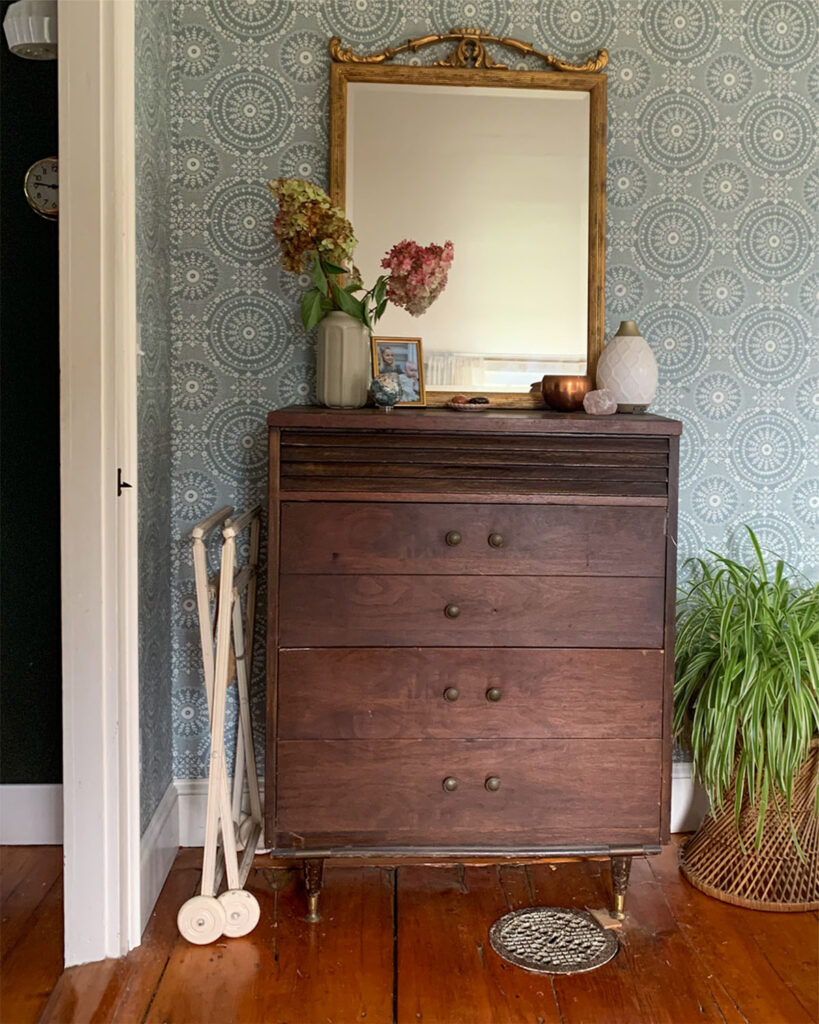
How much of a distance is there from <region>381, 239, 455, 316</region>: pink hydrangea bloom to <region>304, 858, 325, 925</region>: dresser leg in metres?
1.25

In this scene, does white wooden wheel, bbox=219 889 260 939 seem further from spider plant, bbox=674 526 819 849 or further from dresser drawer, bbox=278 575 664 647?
spider plant, bbox=674 526 819 849

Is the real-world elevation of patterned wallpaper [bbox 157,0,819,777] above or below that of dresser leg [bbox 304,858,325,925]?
above

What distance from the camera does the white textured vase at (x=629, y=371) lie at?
2.30 meters

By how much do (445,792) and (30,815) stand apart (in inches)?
45.1

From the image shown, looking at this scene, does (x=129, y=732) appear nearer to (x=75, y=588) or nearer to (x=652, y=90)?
(x=75, y=588)

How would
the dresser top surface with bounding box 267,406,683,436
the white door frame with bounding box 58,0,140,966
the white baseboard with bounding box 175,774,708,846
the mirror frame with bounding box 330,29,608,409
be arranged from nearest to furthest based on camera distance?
the white door frame with bounding box 58,0,140,966 < the dresser top surface with bounding box 267,406,683,436 < the mirror frame with bounding box 330,29,608,409 < the white baseboard with bounding box 175,774,708,846

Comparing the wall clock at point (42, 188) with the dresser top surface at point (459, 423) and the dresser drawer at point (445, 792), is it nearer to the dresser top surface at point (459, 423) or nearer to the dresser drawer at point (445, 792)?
the dresser top surface at point (459, 423)

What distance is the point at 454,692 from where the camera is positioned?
2051 mm

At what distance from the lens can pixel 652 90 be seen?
2492 mm

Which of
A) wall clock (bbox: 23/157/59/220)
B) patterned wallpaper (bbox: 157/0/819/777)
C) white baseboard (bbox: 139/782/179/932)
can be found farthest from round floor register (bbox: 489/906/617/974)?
wall clock (bbox: 23/157/59/220)

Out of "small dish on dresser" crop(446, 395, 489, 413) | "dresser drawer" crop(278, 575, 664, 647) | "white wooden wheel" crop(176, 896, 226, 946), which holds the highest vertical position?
"small dish on dresser" crop(446, 395, 489, 413)

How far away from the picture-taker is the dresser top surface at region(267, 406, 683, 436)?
6.57 ft

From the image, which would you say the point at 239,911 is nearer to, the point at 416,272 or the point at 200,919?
the point at 200,919

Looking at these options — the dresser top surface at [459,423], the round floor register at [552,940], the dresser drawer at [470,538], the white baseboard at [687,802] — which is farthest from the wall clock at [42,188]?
the white baseboard at [687,802]
